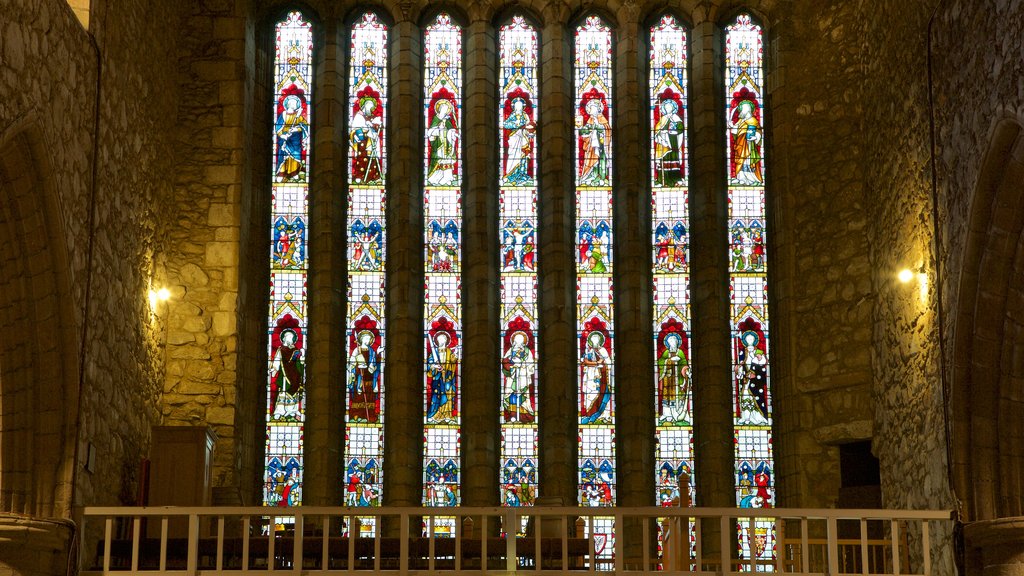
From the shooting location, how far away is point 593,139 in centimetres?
1470

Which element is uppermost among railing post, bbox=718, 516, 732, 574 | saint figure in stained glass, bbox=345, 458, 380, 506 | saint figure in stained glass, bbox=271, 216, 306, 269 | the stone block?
saint figure in stained glass, bbox=271, 216, 306, 269

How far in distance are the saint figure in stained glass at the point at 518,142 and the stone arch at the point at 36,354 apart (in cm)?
538

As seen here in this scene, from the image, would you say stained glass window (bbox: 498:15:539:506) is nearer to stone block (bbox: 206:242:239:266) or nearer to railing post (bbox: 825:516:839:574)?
stone block (bbox: 206:242:239:266)

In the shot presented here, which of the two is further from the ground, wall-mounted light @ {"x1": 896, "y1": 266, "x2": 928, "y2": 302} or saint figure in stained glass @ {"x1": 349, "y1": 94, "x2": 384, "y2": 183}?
saint figure in stained glass @ {"x1": 349, "y1": 94, "x2": 384, "y2": 183}

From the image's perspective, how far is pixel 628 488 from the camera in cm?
1366

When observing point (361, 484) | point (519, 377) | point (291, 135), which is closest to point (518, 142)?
point (291, 135)

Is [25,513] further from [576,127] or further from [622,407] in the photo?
[576,127]

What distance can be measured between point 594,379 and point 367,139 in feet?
10.5

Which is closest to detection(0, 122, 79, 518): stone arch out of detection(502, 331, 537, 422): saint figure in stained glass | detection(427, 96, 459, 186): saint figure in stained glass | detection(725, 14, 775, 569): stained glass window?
detection(502, 331, 537, 422): saint figure in stained glass

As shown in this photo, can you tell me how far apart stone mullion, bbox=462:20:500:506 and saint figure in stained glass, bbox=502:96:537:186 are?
152 mm

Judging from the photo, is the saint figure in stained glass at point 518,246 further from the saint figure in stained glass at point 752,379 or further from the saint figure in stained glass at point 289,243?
the saint figure in stained glass at point 752,379

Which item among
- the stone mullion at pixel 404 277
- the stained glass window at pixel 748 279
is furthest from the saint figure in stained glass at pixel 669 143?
the stone mullion at pixel 404 277

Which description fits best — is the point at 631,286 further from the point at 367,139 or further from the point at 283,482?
the point at 283,482

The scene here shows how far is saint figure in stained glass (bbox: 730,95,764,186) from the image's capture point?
14.5 metres
